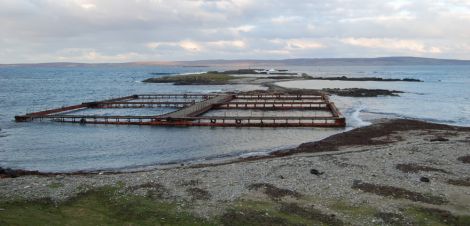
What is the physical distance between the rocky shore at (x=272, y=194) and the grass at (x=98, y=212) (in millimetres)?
38

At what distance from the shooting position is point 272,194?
2012cm

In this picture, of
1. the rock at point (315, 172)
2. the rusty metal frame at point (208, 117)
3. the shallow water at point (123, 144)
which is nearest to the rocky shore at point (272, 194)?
the rock at point (315, 172)

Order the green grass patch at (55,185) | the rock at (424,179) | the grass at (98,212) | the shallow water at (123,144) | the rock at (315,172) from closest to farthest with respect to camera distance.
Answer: the grass at (98,212)
the green grass patch at (55,185)
the rock at (424,179)
the rock at (315,172)
the shallow water at (123,144)

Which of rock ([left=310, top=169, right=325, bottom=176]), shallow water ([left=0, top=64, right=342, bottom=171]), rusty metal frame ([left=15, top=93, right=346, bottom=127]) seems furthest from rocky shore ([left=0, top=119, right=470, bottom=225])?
rusty metal frame ([left=15, top=93, right=346, bottom=127])

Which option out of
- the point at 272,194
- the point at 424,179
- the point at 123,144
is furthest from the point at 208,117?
the point at 424,179

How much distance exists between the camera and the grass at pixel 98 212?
52.3ft

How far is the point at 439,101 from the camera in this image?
7994 centimetres

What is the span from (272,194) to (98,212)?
297 inches

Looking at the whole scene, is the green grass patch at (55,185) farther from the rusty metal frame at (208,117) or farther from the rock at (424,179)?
the rusty metal frame at (208,117)

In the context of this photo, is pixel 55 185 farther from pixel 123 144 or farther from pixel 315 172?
pixel 123 144

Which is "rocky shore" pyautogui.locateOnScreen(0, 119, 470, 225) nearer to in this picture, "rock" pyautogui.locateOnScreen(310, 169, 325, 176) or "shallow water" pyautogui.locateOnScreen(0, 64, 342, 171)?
"rock" pyautogui.locateOnScreen(310, 169, 325, 176)

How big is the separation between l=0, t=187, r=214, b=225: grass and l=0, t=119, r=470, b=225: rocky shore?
0.04m

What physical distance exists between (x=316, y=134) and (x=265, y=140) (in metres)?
5.95

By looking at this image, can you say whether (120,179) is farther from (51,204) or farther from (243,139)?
(243,139)
